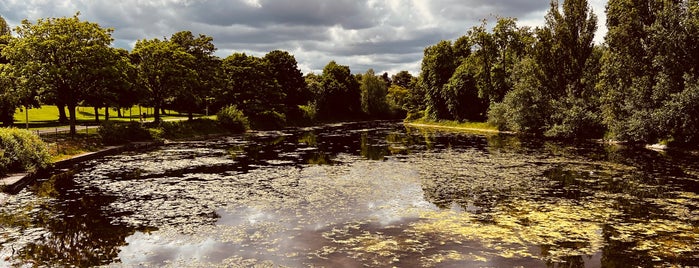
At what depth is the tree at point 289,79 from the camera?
9350 cm

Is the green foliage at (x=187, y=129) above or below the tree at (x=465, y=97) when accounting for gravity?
below

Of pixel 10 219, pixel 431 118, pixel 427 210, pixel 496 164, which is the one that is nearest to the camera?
pixel 10 219

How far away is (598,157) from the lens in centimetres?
3541

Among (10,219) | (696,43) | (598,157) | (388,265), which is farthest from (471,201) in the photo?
(696,43)

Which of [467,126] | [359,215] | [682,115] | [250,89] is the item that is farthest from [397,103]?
[359,215]

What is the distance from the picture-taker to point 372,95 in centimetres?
11669

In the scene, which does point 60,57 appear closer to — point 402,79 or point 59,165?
point 59,165

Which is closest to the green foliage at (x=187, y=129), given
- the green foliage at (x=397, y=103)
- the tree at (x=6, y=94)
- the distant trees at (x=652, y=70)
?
the tree at (x=6, y=94)

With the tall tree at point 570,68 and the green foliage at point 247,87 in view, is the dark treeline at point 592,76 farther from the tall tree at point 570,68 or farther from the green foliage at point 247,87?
the green foliage at point 247,87

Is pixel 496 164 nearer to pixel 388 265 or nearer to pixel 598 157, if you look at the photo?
pixel 598 157

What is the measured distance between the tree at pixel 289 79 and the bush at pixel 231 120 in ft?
78.1

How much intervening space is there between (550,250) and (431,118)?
8460 cm

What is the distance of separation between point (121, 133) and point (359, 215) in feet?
113

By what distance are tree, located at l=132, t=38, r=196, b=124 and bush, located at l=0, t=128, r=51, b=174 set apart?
27362mm
